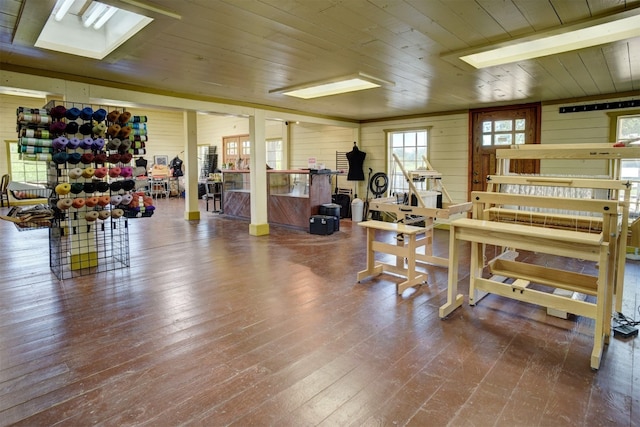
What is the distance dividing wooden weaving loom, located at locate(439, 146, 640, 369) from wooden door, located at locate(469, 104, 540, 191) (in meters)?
3.16

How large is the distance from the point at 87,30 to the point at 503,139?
6652mm

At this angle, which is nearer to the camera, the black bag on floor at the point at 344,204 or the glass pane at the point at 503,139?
the glass pane at the point at 503,139

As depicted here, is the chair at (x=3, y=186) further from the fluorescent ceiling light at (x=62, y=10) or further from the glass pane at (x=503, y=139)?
the glass pane at (x=503, y=139)

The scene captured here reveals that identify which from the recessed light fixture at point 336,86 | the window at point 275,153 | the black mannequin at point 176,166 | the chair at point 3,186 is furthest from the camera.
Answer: the black mannequin at point 176,166

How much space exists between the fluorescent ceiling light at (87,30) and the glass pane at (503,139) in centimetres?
631

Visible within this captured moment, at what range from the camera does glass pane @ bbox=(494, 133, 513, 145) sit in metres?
6.93

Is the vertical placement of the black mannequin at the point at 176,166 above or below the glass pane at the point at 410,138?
below

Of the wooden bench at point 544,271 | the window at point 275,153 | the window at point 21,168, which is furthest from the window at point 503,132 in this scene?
the window at point 21,168

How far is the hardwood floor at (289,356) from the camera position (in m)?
2.01

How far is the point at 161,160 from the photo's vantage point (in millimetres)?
14039

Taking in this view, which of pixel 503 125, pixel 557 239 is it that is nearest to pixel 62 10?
pixel 557 239

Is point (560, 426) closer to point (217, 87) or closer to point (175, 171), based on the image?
point (217, 87)

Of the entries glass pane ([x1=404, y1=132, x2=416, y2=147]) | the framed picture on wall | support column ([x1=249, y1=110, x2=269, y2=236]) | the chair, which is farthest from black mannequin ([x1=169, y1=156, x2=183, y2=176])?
glass pane ([x1=404, y1=132, x2=416, y2=147])

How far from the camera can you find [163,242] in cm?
625
